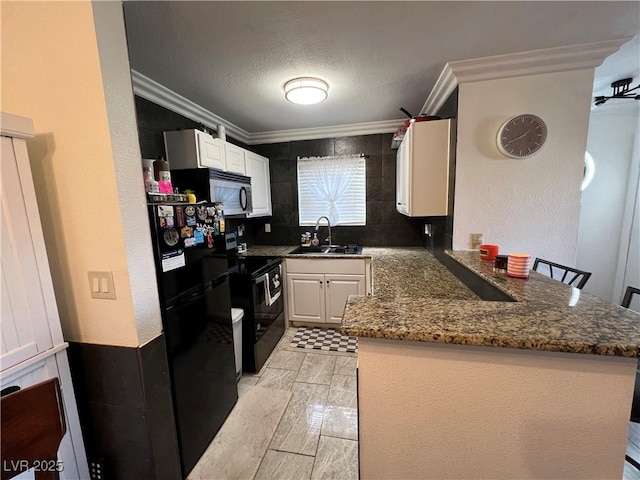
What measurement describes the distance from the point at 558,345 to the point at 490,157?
1620 millimetres

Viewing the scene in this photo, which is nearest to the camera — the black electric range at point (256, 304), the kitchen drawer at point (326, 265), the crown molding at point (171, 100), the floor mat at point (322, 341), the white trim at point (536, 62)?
the white trim at point (536, 62)

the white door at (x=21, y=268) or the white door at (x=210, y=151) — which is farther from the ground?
the white door at (x=210, y=151)

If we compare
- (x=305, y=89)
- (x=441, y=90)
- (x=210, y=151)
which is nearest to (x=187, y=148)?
(x=210, y=151)

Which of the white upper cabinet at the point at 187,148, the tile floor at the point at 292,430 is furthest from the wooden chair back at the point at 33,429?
the white upper cabinet at the point at 187,148

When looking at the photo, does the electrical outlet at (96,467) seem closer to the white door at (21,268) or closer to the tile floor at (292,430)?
the tile floor at (292,430)

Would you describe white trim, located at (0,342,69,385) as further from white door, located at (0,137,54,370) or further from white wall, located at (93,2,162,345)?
white wall, located at (93,2,162,345)

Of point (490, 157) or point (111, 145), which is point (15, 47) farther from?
point (490, 157)

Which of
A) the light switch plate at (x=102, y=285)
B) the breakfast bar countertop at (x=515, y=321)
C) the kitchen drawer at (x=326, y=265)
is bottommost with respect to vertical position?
the kitchen drawer at (x=326, y=265)

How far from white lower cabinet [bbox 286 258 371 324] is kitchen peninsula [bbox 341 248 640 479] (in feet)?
6.27

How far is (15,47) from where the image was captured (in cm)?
97

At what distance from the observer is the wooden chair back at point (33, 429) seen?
594 millimetres

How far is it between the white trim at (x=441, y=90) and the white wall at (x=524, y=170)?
109mm

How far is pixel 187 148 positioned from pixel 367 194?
6.90 feet

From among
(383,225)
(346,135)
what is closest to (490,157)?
(383,225)
